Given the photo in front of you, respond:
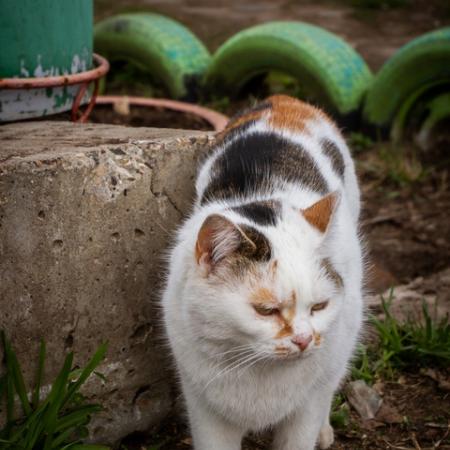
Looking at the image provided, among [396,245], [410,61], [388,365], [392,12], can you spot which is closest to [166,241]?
→ [388,365]

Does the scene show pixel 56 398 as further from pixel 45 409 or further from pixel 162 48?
pixel 162 48

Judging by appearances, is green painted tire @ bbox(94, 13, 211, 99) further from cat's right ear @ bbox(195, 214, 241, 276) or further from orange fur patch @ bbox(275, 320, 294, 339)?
orange fur patch @ bbox(275, 320, 294, 339)

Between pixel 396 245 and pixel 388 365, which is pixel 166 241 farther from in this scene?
pixel 396 245

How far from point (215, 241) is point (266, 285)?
0.19 metres

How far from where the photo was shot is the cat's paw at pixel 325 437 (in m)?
3.13

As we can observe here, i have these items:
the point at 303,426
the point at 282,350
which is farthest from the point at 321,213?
the point at 303,426

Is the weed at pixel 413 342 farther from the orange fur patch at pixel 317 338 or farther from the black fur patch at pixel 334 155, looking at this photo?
the orange fur patch at pixel 317 338

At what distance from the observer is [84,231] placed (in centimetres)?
286

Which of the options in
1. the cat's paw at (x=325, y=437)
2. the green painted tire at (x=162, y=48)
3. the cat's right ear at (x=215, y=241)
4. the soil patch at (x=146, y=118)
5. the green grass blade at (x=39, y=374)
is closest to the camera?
the cat's right ear at (x=215, y=241)

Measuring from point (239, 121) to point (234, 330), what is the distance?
1221 millimetres

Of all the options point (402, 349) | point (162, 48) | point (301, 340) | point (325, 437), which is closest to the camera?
point (301, 340)

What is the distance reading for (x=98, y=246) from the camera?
2902mm

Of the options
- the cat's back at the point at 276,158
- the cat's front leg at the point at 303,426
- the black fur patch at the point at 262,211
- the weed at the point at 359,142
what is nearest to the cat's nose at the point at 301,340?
the black fur patch at the point at 262,211

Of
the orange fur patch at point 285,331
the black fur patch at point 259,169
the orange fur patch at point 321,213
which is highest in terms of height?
the orange fur patch at point 321,213
